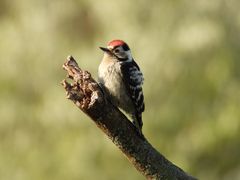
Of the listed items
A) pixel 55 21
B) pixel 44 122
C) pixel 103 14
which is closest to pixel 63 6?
pixel 55 21

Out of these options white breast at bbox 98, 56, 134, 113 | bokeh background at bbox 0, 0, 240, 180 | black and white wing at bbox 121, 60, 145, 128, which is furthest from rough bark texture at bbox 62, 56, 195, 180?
bokeh background at bbox 0, 0, 240, 180

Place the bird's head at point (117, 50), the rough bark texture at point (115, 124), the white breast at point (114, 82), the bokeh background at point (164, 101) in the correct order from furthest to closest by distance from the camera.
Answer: the bokeh background at point (164, 101)
the bird's head at point (117, 50)
the white breast at point (114, 82)
the rough bark texture at point (115, 124)

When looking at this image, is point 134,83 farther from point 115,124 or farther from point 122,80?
point 115,124

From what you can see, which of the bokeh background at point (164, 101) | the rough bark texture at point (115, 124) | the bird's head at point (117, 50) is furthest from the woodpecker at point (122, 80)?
the bokeh background at point (164, 101)

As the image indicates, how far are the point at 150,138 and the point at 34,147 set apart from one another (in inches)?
75.6

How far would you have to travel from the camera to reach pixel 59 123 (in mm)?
11398

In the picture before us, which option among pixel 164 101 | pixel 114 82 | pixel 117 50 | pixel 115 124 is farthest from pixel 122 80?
pixel 164 101

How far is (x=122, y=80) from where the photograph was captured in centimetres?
654

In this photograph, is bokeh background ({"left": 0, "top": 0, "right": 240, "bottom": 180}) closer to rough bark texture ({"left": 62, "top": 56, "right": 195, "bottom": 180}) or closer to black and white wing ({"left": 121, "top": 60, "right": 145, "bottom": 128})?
black and white wing ({"left": 121, "top": 60, "right": 145, "bottom": 128})

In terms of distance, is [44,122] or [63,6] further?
[63,6]

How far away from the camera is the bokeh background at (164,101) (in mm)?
10938

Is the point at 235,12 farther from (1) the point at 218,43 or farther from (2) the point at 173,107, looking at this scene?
(2) the point at 173,107

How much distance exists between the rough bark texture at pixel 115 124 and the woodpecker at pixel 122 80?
3.84 feet

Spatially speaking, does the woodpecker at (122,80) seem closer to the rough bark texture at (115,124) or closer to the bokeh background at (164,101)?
the rough bark texture at (115,124)
